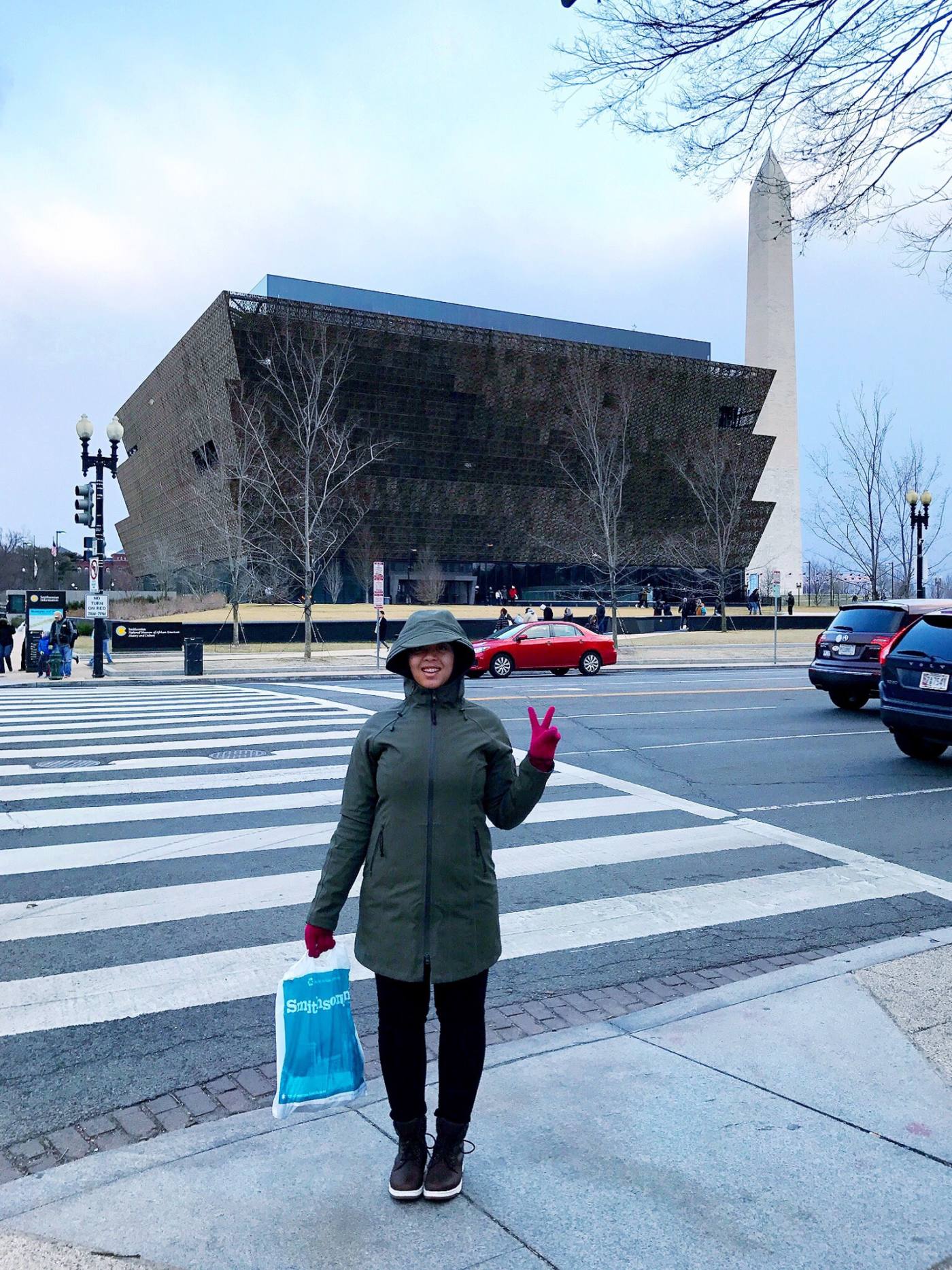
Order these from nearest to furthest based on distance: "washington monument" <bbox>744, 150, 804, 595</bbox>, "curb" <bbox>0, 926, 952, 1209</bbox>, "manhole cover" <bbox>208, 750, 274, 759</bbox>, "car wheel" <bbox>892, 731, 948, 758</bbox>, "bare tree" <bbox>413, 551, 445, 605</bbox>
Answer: "curb" <bbox>0, 926, 952, 1209</bbox> < "manhole cover" <bbox>208, 750, 274, 759</bbox> < "car wheel" <bbox>892, 731, 948, 758</bbox> < "bare tree" <bbox>413, 551, 445, 605</bbox> < "washington monument" <bbox>744, 150, 804, 595</bbox>

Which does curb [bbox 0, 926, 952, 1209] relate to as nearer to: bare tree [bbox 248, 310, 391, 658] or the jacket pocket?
the jacket pocket

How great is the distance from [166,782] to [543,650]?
16323 millimetres

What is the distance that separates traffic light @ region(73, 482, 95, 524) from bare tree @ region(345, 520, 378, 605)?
142 feet

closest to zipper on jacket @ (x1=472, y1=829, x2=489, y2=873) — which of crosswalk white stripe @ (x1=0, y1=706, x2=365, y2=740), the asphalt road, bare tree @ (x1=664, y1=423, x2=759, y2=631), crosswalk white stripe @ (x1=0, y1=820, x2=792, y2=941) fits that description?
the asphalt road

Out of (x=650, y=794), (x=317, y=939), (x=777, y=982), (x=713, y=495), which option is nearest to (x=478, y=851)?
(x=317, y=939)

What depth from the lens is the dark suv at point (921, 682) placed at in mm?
11328

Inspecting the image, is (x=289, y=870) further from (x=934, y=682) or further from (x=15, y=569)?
(x=15, y=569)

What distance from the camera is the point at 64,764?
11297 millimetres

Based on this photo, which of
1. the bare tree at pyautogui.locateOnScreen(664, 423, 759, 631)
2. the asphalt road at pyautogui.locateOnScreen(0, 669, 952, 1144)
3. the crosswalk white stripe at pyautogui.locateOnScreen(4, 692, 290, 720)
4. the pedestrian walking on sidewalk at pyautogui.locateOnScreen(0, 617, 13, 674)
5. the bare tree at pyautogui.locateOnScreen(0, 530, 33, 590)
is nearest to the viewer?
the asphalt road at pyautogui.locateOnScreen(0, 669, 952, 1144)

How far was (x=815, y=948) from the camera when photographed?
230 inches

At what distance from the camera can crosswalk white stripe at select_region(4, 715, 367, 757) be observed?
43.6 feet

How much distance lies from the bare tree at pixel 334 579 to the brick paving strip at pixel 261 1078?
6124 centimetres

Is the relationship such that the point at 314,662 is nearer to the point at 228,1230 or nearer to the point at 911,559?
the point at 911,559

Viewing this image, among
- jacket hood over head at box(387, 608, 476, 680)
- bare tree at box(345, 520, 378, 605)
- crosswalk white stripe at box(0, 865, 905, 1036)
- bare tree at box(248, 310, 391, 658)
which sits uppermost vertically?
bare tree at box(248, 310, 391, 658)
